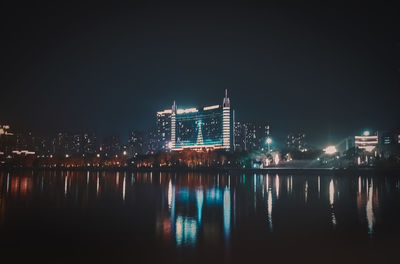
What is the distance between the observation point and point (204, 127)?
487ft

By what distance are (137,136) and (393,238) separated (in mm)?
178008

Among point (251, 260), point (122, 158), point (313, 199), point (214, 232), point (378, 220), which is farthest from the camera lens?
point (122, 158)

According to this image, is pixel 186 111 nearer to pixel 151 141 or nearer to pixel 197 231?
pixel 151 141

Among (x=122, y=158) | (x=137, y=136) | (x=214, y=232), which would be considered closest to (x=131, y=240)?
(x=214, y=232)

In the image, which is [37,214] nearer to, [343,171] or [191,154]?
[343,171]

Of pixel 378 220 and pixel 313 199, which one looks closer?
pixel 378 220

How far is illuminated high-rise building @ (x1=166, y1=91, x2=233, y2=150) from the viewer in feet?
463

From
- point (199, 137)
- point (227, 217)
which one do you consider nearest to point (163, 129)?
point (199, 137)

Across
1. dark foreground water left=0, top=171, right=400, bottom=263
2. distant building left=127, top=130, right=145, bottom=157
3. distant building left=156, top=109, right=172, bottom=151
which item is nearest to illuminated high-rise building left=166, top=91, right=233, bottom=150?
distant building left=156, top=109, right=172, bottom=151

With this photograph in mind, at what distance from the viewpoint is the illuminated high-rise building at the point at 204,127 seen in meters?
141

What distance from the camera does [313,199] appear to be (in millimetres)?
20688

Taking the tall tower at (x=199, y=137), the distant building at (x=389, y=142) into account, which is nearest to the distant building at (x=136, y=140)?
the tall tower at (x=199, y=137)

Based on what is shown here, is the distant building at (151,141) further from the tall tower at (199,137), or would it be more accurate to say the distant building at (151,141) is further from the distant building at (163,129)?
the tall tower at (199,137)

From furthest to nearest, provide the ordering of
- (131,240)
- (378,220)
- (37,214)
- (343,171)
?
(343,171), (37,214), (378,220), (131,240)
